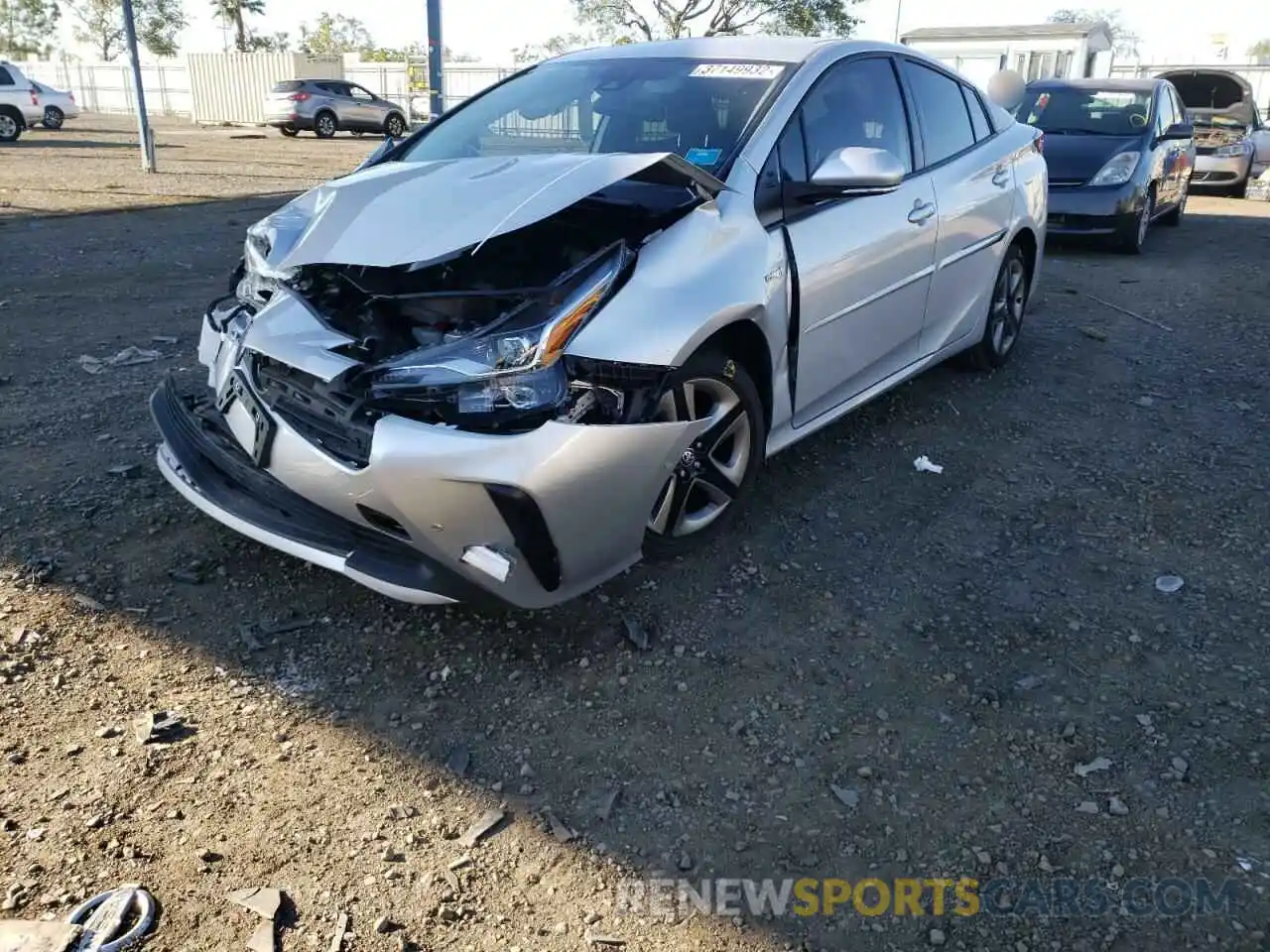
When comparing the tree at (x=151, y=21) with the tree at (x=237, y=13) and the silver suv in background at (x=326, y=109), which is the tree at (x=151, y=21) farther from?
the silver suv in background at (x=326, y=109)

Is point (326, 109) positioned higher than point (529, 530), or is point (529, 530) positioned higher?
point (529, 530)

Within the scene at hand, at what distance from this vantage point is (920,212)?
4309 mm

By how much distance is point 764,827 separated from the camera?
7.93ft

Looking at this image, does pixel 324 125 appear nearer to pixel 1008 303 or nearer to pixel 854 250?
pixel 1008 303

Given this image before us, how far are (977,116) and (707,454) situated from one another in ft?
9.68

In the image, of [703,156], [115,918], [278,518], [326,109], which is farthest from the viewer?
[326,109]

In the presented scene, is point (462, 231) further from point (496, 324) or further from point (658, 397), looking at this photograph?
point (658, 397)

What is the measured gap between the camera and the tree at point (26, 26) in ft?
247

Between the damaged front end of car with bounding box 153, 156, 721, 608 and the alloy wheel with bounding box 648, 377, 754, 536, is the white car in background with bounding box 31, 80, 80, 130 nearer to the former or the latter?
the damaged front end of car with bounding box 153, 156, 721, 608

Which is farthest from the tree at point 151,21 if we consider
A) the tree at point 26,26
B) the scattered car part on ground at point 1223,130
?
the scattered car part on ground at point 1223,130

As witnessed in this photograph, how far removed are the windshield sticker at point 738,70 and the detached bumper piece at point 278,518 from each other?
221 cm

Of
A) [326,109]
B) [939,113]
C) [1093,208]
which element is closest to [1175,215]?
[1093,208]

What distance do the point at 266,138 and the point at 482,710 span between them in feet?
91.3

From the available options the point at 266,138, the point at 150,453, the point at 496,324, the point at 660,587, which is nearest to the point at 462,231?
the point at 496,324
